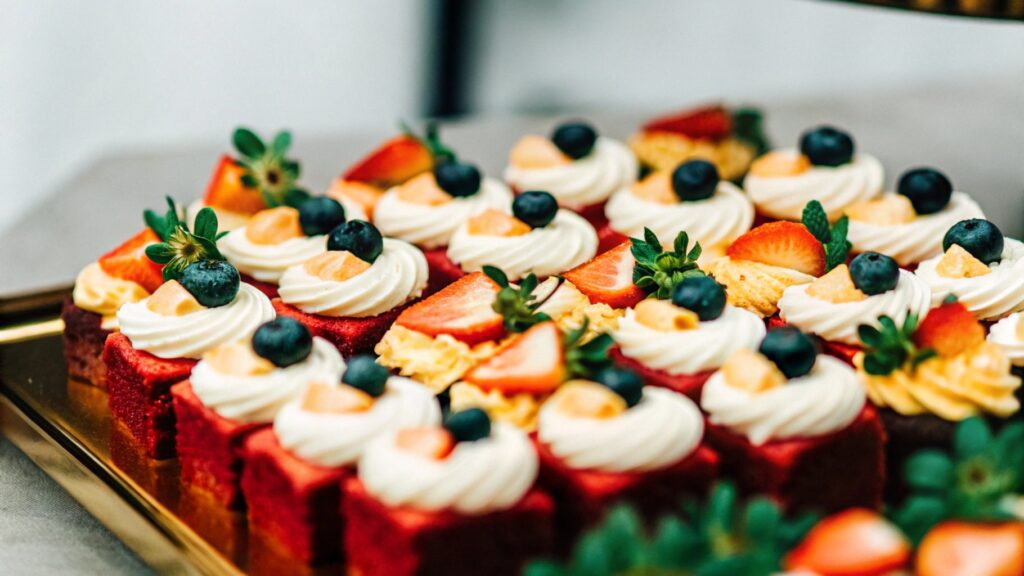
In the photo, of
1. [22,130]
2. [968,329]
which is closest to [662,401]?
[968,329]

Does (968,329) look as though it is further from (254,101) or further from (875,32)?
(254,101)

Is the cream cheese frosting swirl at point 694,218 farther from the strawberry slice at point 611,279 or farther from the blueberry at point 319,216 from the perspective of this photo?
the blueberry at point 319,216

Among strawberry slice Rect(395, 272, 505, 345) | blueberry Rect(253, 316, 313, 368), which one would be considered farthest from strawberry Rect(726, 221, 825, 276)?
blueberry Rect(253, 316, 313, 368)

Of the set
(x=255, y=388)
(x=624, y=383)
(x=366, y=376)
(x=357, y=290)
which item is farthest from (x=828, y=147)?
(x=255, y=388)

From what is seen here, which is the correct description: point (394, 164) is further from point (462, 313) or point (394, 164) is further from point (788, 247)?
point (788, 247)

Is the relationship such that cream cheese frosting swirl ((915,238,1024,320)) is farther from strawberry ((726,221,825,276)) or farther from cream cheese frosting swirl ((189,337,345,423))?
cream cheese frosting swirl ((189,337,345,423))

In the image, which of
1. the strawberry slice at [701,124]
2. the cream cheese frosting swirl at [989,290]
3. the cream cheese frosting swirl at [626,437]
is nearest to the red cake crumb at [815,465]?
the cream cheese frosting swirl at [626,437]

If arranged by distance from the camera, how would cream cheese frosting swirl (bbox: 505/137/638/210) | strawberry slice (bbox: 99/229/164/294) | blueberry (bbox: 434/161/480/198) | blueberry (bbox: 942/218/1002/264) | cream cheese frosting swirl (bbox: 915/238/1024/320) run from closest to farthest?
cream cheese frosting swirl (bbox: 915/238/1024/320), blueberry (bbox: 942/218/1002/264), strawberry slice (bbox: 99/229/164/294), blueberry (bbox: 434/161/480/198), cream cheese frosting swirl (bbox: 505/137/638/210)
